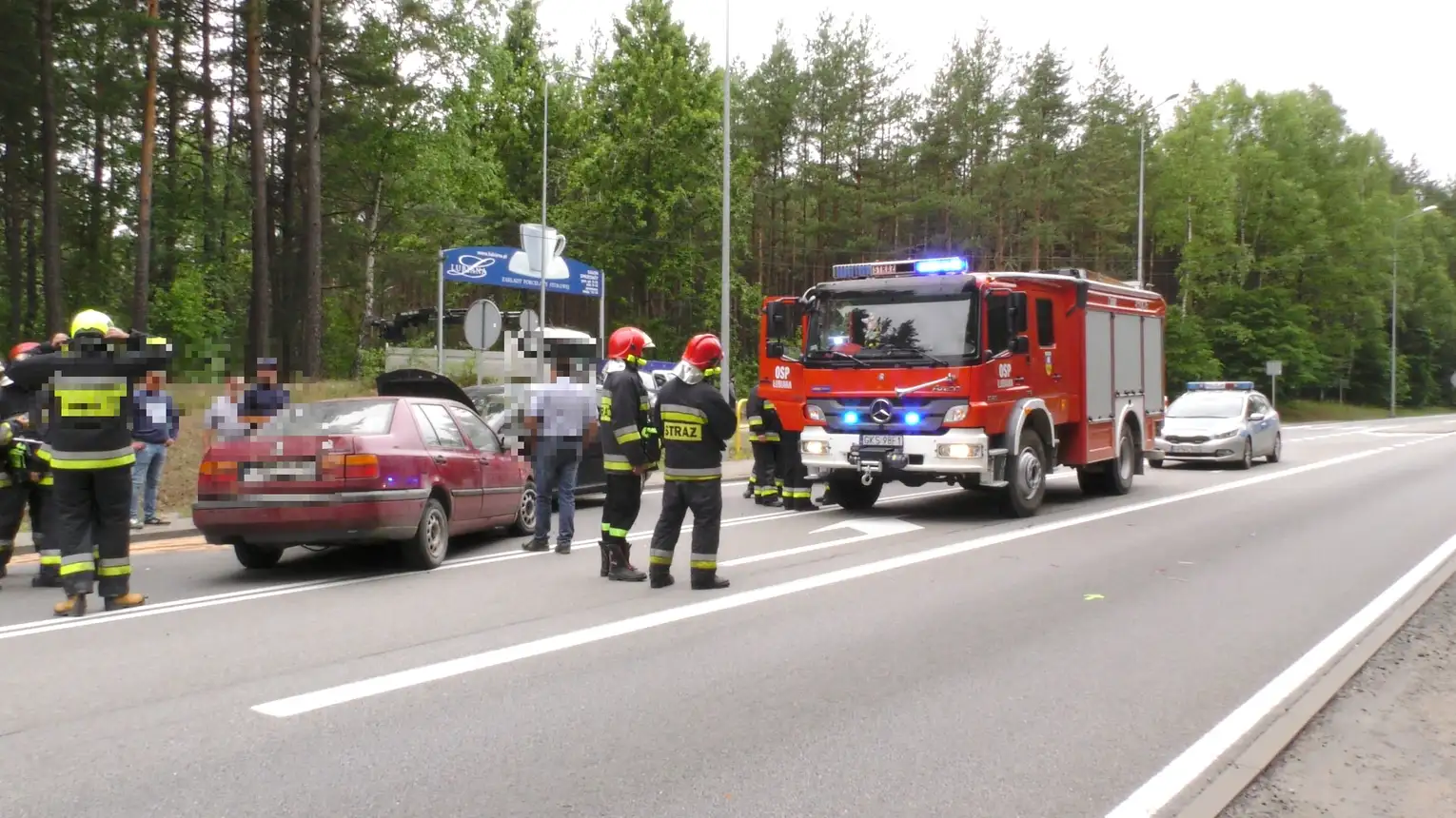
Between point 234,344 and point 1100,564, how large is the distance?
8.73 m

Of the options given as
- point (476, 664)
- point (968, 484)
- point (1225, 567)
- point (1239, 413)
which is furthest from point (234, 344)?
point (1239, 413)

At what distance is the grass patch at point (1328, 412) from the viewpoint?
5923 cm

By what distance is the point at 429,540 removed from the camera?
9.25m

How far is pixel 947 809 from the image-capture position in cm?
407

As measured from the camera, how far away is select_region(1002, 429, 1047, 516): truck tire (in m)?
12.7

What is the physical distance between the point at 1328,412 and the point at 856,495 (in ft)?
193

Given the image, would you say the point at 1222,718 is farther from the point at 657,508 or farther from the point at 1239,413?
the point at 1239,413

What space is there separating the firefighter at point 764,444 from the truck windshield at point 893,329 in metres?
0.97

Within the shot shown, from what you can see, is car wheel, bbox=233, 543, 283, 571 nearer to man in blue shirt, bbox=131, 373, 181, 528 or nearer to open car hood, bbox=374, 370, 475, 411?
man in blue shirt, bbox=131, 373, 181, 528

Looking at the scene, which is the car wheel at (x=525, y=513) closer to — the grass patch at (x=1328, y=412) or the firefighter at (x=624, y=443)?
the firefighter at (x=624, y=443)

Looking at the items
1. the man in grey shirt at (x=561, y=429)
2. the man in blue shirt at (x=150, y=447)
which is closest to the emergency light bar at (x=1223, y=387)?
the man in grey shirt at (x=561, y=429)

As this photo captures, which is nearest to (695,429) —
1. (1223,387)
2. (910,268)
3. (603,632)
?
Result: (603,632)

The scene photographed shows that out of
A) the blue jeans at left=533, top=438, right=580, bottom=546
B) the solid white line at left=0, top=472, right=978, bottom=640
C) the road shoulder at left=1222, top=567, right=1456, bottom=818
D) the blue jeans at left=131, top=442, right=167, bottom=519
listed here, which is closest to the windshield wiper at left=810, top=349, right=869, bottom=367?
the solid white line at left=0, top=472, right=978, bottom=640

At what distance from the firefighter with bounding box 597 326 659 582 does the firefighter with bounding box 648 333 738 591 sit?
8.7 inches
